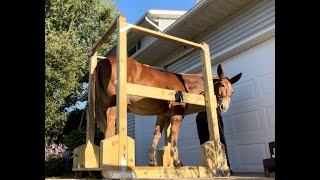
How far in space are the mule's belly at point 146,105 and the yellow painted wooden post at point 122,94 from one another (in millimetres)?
998

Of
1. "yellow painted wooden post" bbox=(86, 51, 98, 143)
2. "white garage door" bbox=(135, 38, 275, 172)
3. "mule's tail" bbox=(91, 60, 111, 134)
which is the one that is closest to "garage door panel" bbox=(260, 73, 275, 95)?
"white garage door" bbox=(135, 38, 275, 172)

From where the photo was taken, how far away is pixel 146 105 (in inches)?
162

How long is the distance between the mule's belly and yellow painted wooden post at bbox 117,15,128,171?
100 centimetres

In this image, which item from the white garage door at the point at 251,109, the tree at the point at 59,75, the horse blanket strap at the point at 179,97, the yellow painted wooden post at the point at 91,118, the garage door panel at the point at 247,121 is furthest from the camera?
the tree at the point at 59,75

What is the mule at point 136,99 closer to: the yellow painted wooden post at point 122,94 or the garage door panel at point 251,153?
the yellow painted wooden post at point 122,94

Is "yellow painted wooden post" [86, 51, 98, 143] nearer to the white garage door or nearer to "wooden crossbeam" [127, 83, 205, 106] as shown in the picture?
"wooden crossbeam" [127, 83, 205, 106]

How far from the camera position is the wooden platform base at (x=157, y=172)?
266 centimetres

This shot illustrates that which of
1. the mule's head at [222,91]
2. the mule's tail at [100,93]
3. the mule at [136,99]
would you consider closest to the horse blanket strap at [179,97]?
the mule at [136,99]

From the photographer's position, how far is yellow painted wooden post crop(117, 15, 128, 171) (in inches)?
108

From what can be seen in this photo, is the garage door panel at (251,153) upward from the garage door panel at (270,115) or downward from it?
downward
